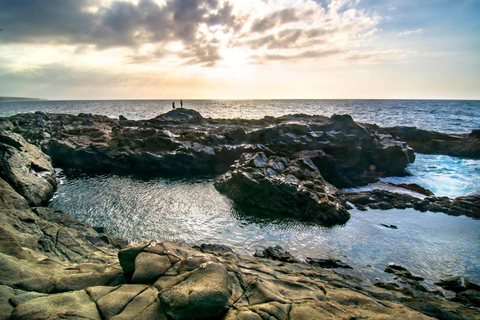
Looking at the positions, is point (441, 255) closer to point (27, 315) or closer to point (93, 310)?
point (93, 310)

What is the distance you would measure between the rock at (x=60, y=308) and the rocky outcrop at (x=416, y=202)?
2081cm

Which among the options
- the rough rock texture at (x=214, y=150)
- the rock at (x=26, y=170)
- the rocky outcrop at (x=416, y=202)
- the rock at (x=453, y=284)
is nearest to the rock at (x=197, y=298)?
the rock at (x=453, y=284)

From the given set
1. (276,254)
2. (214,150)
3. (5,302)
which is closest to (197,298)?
(5,302)

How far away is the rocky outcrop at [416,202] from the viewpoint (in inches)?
797

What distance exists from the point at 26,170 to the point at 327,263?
24638 millimetres

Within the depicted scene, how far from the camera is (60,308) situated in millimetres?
6105

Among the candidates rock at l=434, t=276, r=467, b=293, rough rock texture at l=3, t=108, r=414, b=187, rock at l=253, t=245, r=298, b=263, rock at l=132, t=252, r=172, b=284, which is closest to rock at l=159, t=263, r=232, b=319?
rock at l=132, t=252, r=172, b=284

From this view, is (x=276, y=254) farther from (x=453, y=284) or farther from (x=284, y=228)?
(x=453, y=284)

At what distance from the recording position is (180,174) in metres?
31.4

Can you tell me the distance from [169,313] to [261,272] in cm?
470

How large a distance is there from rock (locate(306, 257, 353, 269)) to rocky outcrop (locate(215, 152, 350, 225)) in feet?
16.7

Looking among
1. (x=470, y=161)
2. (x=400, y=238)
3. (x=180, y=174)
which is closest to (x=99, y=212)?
(x=180, y=174)

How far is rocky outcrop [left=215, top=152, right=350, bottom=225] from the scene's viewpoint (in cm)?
1972

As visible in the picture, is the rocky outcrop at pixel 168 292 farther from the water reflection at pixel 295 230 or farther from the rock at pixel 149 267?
the water reflection at pixel 295 230
